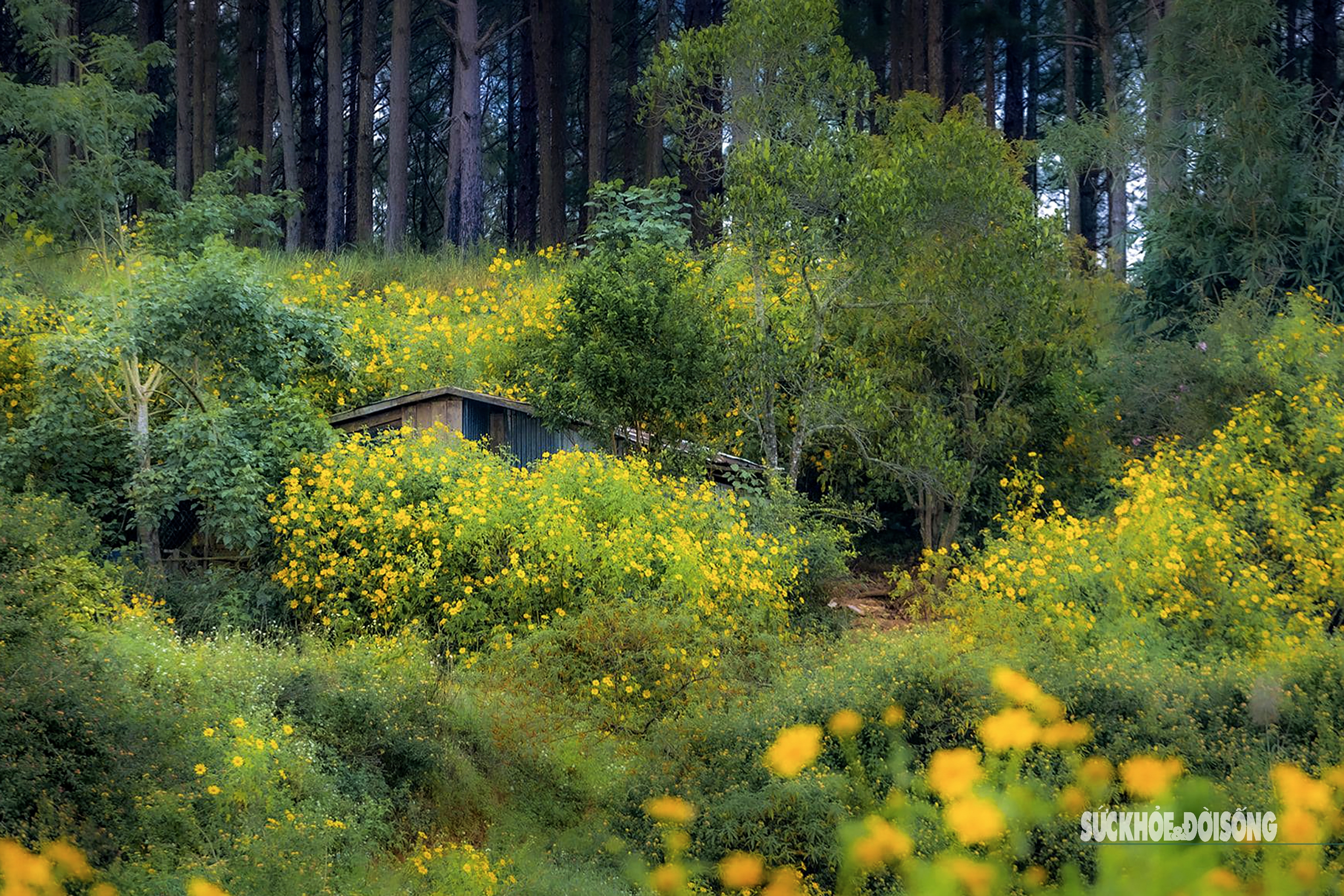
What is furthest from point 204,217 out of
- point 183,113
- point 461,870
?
point 183,113

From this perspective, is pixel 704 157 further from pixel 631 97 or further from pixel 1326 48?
pixel 631 97

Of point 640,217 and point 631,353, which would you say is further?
point 640,217

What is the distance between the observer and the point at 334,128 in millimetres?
23719

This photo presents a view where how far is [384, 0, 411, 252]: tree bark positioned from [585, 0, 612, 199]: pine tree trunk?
338 cm

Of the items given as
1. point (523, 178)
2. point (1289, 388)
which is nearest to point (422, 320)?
point (1289, 388)

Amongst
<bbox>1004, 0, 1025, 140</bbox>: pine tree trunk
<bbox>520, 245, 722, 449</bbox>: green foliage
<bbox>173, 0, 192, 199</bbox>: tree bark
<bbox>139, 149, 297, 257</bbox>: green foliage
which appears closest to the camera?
<bbox>520, 245, 722, 449</bbox>: green foliage

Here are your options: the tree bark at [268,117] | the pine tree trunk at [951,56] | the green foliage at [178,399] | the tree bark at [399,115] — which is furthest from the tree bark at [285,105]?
the pine tree trunk at [951,56]

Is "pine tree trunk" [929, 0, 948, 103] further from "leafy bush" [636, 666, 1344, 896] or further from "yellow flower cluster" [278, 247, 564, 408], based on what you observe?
"leafy bush" [636, 666, 1344, 896]

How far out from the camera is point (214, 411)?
10539 mm

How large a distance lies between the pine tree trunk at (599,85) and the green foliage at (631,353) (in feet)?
37.0

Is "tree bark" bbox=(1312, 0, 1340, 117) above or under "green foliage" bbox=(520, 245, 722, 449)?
above

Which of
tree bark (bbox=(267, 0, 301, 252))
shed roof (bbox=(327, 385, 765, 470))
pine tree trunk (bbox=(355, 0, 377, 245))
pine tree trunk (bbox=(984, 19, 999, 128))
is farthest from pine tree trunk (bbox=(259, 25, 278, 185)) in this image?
shed roof (bbox=(327, 385, 765, 470))

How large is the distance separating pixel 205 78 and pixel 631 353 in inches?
657

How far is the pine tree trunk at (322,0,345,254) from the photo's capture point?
23.6 meters
